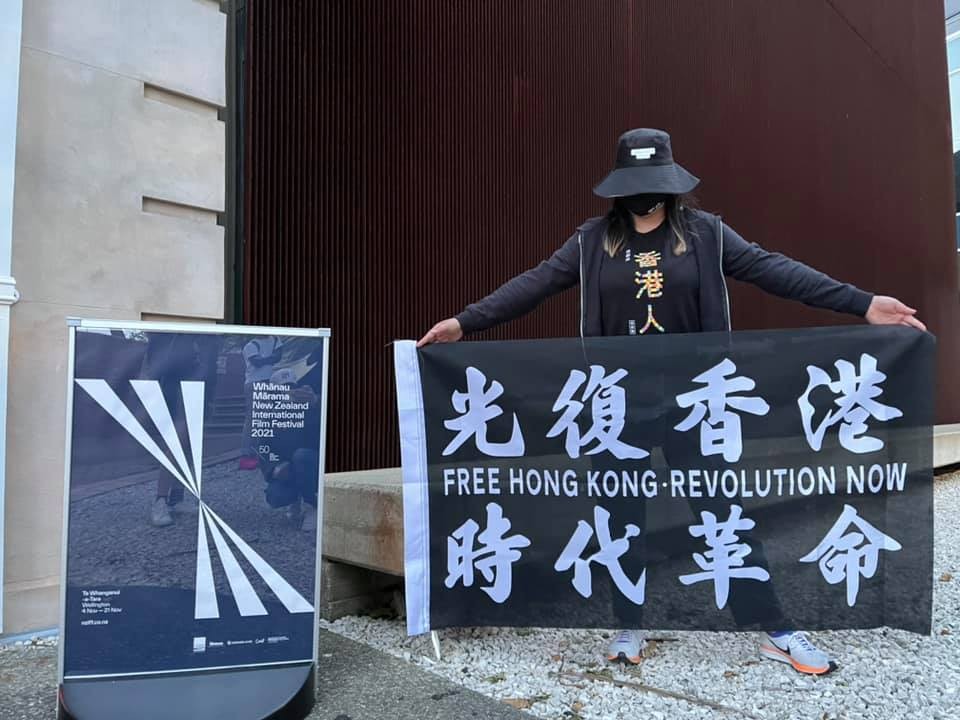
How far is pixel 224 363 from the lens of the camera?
231cm

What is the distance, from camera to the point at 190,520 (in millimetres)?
2270

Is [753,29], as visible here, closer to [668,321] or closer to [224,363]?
[668,321]

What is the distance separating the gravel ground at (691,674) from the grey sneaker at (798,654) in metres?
0.03

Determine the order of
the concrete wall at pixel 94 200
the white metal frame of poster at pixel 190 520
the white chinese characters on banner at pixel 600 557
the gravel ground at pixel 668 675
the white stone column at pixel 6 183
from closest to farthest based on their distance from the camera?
the white metal frame of poster at pixel 190 520
the gravel ground at pixel 668 675
the white chinese characters on banner at pixel 600 557
the white stone column at pixel 6 183
the concrete wall at pixel 94 200

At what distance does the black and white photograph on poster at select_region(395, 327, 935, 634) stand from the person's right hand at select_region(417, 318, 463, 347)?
0.17 ft

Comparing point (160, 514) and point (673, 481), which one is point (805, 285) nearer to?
point (673, 481)

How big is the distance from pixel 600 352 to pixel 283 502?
4.05ft

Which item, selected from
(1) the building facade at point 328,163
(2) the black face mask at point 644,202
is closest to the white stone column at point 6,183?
(1) the building facade at point 328,163

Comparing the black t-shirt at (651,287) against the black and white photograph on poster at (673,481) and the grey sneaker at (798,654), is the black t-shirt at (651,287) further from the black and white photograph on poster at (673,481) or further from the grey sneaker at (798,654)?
the grey sneaker at (798,654)

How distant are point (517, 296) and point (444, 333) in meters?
0.33

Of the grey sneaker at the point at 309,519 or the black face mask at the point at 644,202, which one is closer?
the grey sneaker at the point at 309,519

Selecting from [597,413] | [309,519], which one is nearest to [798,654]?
[597,413]

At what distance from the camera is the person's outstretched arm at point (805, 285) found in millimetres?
2488

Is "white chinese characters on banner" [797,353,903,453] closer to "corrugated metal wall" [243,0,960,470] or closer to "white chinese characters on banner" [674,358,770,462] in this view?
"white chinese characters on banner" [674,358,770,462]
